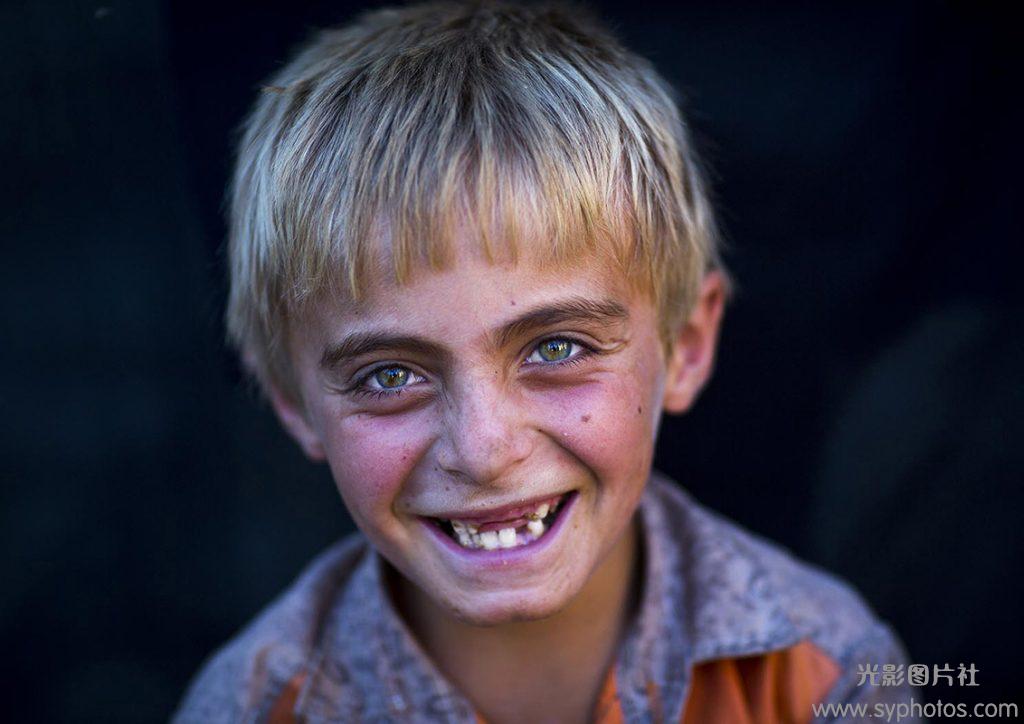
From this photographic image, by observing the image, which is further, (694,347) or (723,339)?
(723,339)

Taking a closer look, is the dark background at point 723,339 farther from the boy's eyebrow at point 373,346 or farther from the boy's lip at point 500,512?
the boy's lip at point 500,512

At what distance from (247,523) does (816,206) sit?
129 centimetres

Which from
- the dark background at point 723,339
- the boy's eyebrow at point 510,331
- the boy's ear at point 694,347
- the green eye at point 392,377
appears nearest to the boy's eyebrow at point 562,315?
the boy's eyebrow at point 510,331

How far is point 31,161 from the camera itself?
194cm

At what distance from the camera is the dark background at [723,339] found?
182 centimetres

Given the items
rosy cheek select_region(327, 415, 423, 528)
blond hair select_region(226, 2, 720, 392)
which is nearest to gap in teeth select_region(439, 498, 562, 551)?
rosy cheek select_region(327, 415, 423, 528)

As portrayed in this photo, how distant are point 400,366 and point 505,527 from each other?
0.26 meters

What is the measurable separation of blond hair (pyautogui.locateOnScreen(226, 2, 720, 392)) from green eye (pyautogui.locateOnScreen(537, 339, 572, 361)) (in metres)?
0.12

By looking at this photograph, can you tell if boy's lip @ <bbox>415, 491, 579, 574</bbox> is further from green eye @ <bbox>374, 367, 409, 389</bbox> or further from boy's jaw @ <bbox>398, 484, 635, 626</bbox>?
green eye @ <bbox>374, 367, 409, 389</bbox>

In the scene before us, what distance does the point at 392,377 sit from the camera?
4.40 feet

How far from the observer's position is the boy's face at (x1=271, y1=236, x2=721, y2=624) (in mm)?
1256

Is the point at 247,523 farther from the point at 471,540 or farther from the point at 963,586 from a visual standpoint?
the point at 963,586

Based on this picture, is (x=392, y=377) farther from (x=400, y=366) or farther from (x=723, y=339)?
(x=723, y=339)

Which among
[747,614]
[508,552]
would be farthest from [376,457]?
[747,614]
